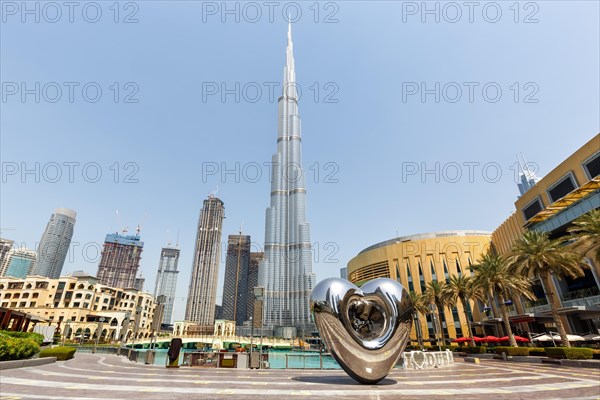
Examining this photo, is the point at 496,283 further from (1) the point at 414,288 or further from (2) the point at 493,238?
(1) the point at 414,288

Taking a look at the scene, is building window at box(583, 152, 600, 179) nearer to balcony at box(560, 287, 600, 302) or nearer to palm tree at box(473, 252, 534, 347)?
balcony at box(560, 287, 600, 302)

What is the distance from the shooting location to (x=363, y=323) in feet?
54.0

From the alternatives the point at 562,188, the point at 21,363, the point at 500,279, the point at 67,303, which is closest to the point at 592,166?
the point at 562,188

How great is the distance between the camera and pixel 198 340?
354 ft

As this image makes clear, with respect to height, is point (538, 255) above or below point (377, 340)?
above

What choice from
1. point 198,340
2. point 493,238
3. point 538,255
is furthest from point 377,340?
point 198,340

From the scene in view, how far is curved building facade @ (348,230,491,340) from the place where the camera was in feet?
269

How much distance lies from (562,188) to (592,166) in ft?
22.9

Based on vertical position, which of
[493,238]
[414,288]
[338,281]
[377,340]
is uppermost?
[493,238]

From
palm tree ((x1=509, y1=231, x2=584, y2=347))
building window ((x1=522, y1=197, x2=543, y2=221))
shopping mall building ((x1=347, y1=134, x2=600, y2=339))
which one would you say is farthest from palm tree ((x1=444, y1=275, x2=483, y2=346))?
building window ((x1=522, y1=197, x2=543, y2=221))

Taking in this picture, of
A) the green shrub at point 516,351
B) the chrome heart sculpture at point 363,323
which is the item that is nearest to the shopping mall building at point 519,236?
the green shrub at point 516,351

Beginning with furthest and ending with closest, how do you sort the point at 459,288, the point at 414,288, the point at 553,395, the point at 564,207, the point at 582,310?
the point at 414,288
the point at 459,288
the point at 564,207
the point at 582,310
the point at 553,395

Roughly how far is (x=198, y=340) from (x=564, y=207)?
354 feet

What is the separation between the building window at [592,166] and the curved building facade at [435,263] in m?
38.9
